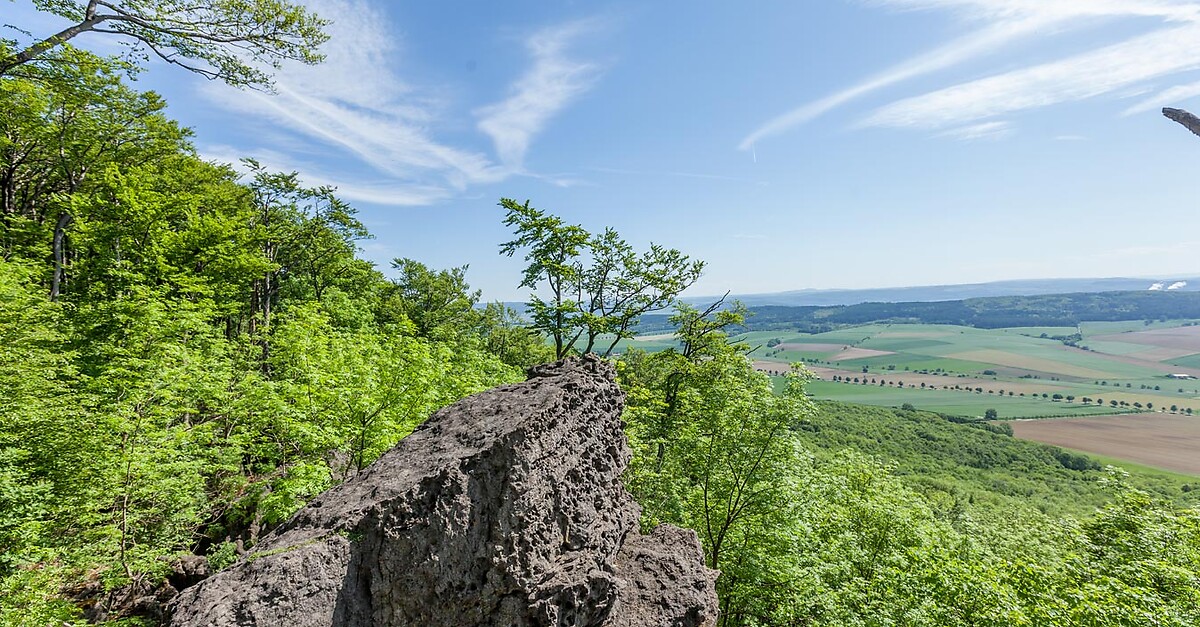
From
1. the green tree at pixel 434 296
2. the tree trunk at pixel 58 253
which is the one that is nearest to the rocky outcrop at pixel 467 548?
the tree trunk at pixel 58 253

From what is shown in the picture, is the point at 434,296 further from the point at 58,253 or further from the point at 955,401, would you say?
the point at 955,401

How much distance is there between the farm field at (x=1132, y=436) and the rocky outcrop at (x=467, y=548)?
102m

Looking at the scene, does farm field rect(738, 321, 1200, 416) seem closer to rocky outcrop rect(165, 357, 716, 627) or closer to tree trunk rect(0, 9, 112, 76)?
rocky outcrop rect(165, 357, 716, 627)

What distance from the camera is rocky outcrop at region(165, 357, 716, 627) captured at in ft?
20.2

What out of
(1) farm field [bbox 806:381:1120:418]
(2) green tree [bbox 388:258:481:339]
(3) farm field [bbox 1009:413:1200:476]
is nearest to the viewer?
(2) green tree [bbox 388:258:481:339]

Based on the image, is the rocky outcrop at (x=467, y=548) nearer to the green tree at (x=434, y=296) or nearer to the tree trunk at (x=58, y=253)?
the tree trunk at (x=58, y=253)

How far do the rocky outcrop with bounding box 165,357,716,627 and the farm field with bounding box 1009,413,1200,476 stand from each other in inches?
4013

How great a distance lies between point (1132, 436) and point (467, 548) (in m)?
130

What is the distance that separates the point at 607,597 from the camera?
7.50 meters

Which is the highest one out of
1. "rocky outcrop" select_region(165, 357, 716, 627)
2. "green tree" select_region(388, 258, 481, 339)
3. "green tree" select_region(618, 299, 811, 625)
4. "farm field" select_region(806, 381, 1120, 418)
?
"green tree" select_region(388, 258, 481, 339)

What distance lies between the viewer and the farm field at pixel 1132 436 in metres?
73.9

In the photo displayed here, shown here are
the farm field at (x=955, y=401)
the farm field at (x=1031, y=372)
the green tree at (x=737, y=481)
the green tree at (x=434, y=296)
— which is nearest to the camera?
the green tree at (x=737, y=481)

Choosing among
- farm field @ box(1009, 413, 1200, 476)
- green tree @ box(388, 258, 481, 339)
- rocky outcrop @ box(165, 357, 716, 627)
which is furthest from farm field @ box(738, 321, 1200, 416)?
rocky outcrop @ box(165, 357, 716, 627)

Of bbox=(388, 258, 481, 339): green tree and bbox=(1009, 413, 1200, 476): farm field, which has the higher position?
bbox=(388, 258, 481, 339): green tree
